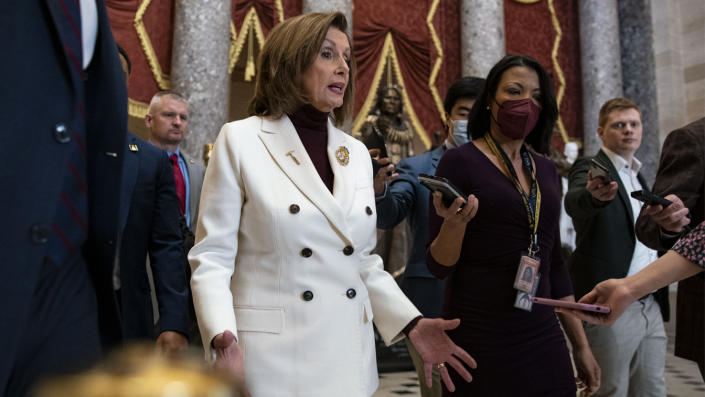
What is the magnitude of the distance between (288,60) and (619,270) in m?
2.28

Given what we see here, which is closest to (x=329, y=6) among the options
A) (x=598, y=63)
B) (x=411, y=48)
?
(x=411, y=48)

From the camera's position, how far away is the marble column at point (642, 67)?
1005 centimetres

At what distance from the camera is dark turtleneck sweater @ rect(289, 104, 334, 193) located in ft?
5.75

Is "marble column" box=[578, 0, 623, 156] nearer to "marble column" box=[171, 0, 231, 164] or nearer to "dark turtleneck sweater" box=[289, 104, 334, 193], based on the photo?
"marble column" box=[171, 0, 231, 164]

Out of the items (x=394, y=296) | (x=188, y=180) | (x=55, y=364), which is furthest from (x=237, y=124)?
(x=188, y=180)

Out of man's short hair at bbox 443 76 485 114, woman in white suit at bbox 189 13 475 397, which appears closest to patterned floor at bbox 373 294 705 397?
man's short hair at bbox 443 76 485 114

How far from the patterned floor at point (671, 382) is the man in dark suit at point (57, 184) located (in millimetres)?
3611

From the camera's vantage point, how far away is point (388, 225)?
266 centimetres

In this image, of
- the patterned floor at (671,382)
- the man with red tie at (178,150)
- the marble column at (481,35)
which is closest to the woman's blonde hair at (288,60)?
the man with red tie at (178,150)

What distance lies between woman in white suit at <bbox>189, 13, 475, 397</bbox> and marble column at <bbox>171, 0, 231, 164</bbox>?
5.31m

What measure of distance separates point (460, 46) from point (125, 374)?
9.60 meters

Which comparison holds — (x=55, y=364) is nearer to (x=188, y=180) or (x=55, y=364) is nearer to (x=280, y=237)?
(x=280, y=237)

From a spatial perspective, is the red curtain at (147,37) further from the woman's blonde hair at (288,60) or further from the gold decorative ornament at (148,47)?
the woman's blonde hair at (288,60)

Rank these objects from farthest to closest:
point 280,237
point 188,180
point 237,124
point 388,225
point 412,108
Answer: point 412,108
point 188,180
point 388,225
point 237,124
point 280,237
